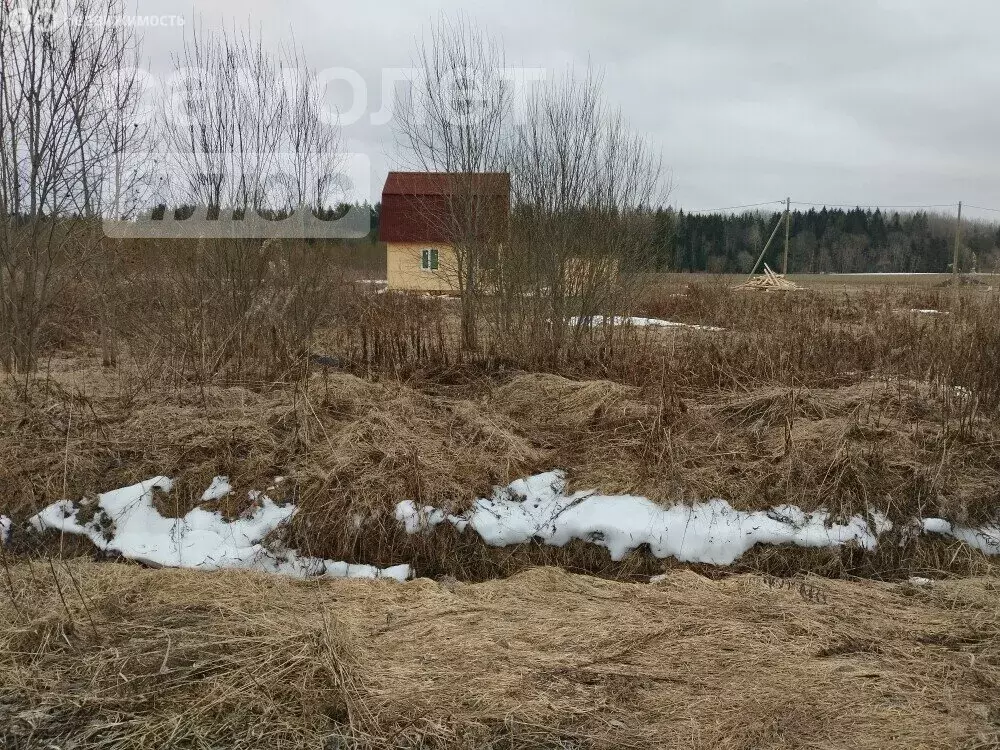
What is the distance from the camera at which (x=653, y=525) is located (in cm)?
492

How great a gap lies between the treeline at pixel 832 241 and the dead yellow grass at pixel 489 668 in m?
38.1

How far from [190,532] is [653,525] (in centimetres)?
329

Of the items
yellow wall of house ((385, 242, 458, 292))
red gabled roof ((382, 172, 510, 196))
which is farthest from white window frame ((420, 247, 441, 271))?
yellow wall of house ((385, 242, 458, 292))

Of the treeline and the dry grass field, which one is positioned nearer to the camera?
the dry grass field

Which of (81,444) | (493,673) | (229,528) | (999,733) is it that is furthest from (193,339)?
(999,733)

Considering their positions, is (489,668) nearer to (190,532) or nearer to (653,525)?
(653,525)

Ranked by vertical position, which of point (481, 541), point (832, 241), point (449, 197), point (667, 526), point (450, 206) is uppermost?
point (832, 241)

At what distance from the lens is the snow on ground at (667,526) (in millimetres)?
4824

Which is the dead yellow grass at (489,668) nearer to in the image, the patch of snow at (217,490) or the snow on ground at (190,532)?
the snow on ground at (190,532)

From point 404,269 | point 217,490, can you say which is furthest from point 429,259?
point 404,269

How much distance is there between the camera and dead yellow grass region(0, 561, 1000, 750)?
8.30 ft

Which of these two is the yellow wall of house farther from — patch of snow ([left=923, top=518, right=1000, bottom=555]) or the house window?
patch of snow ([left=923, top=518, right=1000, bottom=555])

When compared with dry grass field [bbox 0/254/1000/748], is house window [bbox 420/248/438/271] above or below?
above

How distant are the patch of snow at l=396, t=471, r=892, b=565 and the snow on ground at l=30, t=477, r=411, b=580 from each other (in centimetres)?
67
